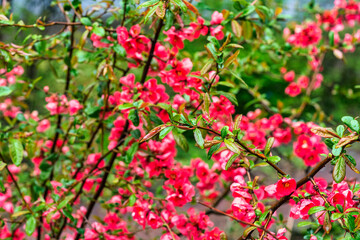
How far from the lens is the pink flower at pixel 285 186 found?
0.70 metres

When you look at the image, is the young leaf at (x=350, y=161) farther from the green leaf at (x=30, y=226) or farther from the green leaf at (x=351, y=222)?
the green leaf at (x=30, y=226)

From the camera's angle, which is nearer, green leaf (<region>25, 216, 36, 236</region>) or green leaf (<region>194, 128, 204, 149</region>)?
green leaf (<region>194, 128, 204, 149</region>)

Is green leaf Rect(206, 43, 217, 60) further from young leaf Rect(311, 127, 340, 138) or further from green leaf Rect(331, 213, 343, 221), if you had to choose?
green leaf Rect(331, 213, 343, 221)

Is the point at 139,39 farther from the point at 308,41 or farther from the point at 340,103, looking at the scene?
the point at 340,103

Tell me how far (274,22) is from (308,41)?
1.08 ft

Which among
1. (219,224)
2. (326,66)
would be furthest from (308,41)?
(326,66)

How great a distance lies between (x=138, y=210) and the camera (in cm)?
97

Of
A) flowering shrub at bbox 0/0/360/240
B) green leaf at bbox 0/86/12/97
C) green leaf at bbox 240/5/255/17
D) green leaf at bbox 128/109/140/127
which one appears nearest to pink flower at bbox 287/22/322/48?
flowering shrub at bbox 0/0/360/240

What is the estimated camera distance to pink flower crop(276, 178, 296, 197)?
0.70m

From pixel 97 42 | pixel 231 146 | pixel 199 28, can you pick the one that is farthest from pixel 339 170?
pixel 97 42

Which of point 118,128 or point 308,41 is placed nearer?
point 118,128

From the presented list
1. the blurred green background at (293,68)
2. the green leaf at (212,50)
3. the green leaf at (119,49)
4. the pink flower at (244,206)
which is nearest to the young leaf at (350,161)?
the pink flower at (244,206)

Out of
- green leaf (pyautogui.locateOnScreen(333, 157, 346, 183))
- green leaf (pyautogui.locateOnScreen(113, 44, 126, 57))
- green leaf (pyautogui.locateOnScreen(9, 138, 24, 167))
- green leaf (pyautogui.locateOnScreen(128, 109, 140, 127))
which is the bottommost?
green leaf (pyautogui.locateOnScreen(9, 138, 24, 167))

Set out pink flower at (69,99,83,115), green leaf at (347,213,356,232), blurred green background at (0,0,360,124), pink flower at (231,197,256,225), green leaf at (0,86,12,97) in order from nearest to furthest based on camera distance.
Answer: green leaf at (347,213,356,232) < pink flower at (231,197,256,225) < green leaf at (0,86,12,97) < pink flower at (69,99,83,115) < blurred green background at (0,0,360,124)
